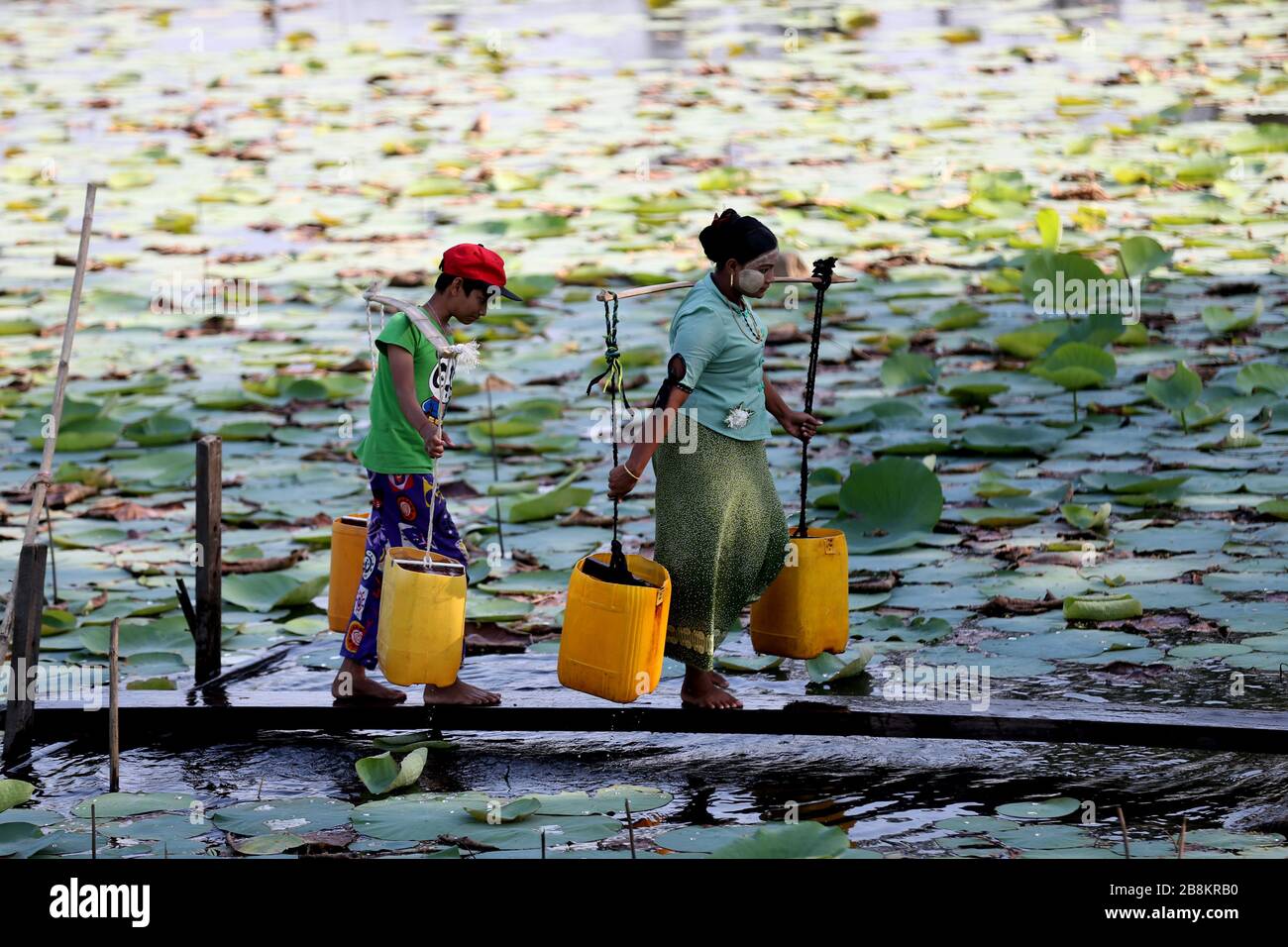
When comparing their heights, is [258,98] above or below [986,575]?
above

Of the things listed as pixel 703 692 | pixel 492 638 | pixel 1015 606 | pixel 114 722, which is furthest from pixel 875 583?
pixel 114 722

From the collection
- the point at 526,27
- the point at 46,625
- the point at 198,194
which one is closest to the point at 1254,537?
the point at 46,625

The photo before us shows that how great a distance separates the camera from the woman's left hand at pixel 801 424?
389 centimetres

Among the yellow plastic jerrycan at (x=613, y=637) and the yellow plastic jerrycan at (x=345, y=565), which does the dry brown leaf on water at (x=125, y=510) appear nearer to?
the yellow plastic jerrycan at (x=345, y=565)

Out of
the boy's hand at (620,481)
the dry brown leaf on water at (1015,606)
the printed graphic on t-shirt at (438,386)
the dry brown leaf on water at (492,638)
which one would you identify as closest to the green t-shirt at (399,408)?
the printed graphic on t-shirt at (438,386)

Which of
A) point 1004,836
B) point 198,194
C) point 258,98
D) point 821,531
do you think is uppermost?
point 258,98

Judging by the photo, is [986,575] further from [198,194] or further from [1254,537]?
[198,194]

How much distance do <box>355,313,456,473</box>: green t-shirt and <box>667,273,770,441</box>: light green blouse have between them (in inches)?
20.7

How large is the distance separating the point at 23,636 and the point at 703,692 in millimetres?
1434

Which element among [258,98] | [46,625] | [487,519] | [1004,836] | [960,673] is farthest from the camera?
[258,98]

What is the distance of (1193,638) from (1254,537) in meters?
0.84

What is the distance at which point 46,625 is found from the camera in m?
4.71

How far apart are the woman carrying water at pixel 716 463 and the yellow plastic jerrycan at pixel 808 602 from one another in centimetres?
10

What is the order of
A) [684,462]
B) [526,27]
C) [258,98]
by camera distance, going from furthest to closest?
[526,27] → [258,98] → [684,462]
